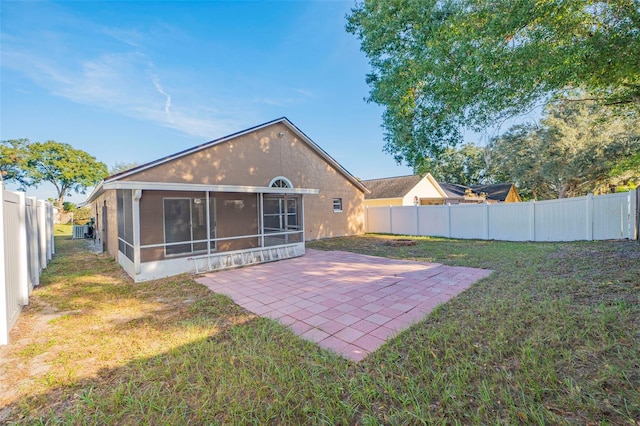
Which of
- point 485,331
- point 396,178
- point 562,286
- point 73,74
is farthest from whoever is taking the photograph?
point 396,178

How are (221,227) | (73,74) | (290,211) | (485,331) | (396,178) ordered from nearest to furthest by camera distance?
(485,331), (221,227), (73,74), (290,211), (396,178)

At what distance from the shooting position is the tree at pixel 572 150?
697 inches

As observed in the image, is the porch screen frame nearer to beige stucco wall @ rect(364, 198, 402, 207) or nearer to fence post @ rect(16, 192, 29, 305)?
fence post @ rect(16, 192, 29, 305)

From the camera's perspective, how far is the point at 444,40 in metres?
6.16

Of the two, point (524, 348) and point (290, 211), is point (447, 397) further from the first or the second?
point (290, 211)

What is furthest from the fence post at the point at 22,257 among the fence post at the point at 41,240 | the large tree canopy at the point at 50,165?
the large tree canopy at the point at 50,165

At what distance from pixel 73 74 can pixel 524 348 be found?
51.0 feet

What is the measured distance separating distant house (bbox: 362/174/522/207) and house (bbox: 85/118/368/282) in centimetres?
823

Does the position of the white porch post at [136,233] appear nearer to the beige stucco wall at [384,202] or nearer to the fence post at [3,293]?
the fence post at [3,293]

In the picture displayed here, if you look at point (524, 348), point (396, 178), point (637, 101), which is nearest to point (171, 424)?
point (524, 348)

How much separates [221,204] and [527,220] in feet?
40.7

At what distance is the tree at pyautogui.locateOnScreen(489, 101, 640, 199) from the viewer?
17703 mm

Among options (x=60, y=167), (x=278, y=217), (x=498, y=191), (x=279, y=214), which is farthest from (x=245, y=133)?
(x=60, y=167)

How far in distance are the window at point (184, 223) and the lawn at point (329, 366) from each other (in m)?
3.36
